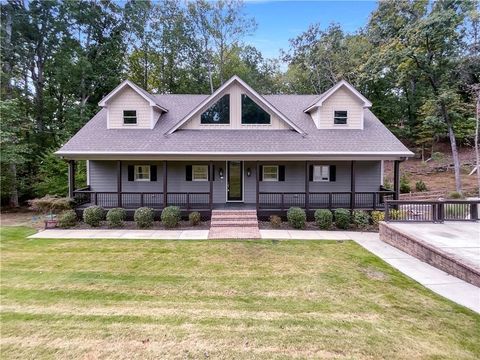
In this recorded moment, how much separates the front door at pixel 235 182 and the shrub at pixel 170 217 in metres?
3.26

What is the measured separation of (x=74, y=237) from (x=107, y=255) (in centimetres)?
290

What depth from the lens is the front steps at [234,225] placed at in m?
10.1

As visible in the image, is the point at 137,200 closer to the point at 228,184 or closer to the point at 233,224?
the point at 228,184

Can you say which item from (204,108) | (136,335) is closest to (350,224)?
(204,108)

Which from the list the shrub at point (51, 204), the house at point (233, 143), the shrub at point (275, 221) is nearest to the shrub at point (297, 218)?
the shrub at point (275, 221)

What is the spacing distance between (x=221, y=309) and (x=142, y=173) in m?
10.4

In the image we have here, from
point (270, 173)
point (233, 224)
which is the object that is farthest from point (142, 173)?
point (270, 173)

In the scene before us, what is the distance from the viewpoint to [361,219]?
1131 centimetres

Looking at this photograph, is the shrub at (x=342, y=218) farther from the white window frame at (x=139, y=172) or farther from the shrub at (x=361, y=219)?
the white window frame at (x=139, y=172)

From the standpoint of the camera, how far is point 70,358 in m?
3.67

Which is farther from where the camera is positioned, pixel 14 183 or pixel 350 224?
pixel 14 183

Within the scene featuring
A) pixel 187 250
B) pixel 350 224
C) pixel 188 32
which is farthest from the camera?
pixel 188 32

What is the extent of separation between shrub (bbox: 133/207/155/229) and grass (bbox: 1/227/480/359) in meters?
3.22

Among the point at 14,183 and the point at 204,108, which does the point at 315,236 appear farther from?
the point at 14,183
